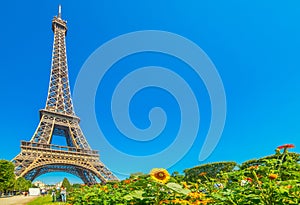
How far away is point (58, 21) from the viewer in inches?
1553

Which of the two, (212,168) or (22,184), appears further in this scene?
(22,184)

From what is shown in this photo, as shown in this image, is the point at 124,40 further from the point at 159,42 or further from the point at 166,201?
the point at 166,201

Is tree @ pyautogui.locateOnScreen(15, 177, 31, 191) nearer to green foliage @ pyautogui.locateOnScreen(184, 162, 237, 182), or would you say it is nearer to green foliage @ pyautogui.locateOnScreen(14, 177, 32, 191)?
green foliage @ pyautogui.locateOnScreen(14, 177, 32, 191)

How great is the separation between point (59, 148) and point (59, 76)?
11.4 metres

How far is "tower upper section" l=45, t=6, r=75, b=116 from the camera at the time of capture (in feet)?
106

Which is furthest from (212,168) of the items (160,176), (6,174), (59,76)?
(59,76)

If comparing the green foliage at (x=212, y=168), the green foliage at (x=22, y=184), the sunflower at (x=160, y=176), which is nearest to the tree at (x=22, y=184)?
the green foliage at (x=22, y=184)

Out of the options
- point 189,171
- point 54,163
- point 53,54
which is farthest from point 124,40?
point 53,54

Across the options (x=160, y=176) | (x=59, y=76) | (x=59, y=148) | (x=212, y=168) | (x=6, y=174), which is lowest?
(x=160, y=176)

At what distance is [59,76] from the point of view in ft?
114

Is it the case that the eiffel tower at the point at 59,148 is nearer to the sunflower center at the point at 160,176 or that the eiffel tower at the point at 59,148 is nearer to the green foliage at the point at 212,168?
the green foliage at the point at 212,168

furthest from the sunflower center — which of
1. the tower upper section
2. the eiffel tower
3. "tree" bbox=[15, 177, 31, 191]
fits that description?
the tower upper section

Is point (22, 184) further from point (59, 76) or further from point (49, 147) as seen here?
point (59, 76)

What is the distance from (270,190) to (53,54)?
39.2 meters
